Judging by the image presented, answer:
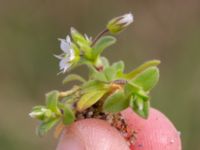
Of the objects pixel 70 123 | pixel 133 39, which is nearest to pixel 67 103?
pixel 70 123

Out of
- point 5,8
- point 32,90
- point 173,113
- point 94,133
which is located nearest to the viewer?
point 94,133

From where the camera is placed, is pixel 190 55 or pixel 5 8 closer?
pixel 190 55

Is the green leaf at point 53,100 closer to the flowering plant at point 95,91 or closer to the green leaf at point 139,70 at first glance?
the flowering plant at point 95,91

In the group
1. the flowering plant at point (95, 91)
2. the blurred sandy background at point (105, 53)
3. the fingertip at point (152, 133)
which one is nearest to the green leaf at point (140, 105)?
the flowering plant at point (95, 91)

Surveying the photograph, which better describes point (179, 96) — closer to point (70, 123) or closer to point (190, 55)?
point (190, 55)

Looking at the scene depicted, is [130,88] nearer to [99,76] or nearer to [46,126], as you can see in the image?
[99,76]

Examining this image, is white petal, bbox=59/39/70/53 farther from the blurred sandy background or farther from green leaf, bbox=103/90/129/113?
the blurred sandy background

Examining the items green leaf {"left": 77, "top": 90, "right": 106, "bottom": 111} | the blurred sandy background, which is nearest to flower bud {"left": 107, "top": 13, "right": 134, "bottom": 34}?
green leaf {"left": 77, "top": 90, "right": 106, "bottom": 111}
